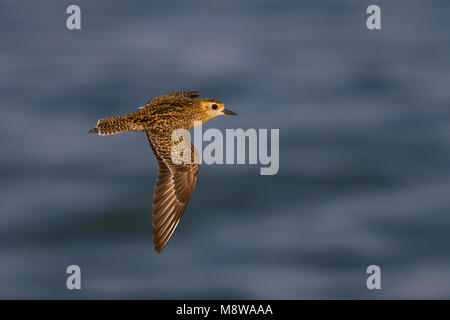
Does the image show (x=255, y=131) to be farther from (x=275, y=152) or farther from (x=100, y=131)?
(x=100, y=131)

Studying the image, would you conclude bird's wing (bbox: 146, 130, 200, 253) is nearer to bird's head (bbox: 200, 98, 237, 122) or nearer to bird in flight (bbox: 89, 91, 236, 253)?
bird in flight (bbox: 89, 91, 236, 253)

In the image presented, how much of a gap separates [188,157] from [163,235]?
1.30 m

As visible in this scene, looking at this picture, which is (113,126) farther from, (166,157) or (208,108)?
(208,108)

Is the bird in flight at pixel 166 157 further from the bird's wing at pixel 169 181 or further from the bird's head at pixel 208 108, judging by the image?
the bird's head at pixel 208 108

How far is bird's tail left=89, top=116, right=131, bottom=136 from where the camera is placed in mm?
13406

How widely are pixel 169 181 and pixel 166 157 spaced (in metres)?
0.37

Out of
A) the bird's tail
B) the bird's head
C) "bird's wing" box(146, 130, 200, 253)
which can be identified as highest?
the bird's head

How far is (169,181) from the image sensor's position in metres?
13.1

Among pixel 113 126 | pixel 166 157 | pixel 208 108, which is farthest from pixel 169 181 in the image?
pixel 208 108

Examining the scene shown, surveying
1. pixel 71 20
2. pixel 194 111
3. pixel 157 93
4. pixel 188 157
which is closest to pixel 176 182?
pixel 188 157

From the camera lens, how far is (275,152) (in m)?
23.6

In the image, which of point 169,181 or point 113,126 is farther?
point 113,126

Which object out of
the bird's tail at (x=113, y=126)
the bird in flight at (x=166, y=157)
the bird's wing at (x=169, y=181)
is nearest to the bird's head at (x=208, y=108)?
the bird in flight at (x=166, y=157)

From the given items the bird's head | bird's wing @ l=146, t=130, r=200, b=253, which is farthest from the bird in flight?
the bird's head
